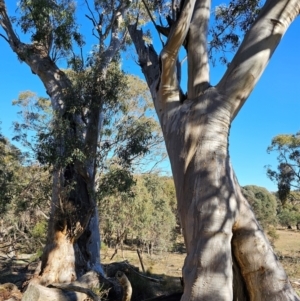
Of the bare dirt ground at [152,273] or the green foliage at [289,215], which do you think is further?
the green foliage at [289,215]

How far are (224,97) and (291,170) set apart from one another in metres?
18.7

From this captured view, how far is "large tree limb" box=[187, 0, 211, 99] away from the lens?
3727mm

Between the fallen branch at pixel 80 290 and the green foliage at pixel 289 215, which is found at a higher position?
the green foliage at pixel 289 215

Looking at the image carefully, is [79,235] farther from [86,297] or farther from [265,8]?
[265,8]

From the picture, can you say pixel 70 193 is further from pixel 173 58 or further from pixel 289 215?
pixel 289 215

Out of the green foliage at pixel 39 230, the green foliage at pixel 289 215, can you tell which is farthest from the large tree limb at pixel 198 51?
the green foliage at pixel 289 215

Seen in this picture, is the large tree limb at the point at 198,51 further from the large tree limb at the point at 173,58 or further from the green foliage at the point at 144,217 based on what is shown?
the green foliage at the point at 144,217

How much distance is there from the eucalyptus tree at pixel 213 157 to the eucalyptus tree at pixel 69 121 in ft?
12.2

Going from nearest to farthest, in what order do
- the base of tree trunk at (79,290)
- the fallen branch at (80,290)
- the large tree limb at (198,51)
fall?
1. the large tree limb at (198,51)
2. the base of tree trunk at (79,290)
3. the fallen branch at (80,290)

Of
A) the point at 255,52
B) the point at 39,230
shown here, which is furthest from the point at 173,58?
the point at 39,230

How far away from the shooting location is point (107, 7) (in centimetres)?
1044

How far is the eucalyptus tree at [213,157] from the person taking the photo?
2.88 m

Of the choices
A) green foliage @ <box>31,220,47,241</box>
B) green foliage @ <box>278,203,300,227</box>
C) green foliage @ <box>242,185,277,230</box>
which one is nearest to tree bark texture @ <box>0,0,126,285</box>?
green foliage @ <box>31,220,47,241</box>

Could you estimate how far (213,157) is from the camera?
3201 mm
